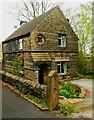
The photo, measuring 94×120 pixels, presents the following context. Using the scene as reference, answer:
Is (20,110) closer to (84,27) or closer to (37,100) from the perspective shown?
(37,100)

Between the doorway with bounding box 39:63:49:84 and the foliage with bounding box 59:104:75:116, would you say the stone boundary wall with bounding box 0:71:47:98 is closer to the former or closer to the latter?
the foliage with bounding box 59:104:75:116

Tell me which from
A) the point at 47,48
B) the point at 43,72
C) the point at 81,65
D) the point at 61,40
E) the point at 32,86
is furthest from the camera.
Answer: the point at 81,65

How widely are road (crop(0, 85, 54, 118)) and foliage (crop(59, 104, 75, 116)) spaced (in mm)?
762

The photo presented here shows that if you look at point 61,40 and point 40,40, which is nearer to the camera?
point 40,40

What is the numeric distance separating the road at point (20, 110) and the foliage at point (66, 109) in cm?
76

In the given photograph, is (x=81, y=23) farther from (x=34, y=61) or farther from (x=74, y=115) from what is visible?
(x=74, y=115)

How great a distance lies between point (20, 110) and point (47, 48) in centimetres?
1144

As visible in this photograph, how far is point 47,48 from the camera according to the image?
65.2 ft

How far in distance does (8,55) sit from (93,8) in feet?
46.2

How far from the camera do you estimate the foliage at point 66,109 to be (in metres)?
8.91

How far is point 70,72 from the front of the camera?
21891 mm

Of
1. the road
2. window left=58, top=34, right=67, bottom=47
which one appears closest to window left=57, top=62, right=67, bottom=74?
window left=58, top=34, right=67, bottom=47

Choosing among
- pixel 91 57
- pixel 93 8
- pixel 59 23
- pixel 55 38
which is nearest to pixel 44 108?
pixel 55 38

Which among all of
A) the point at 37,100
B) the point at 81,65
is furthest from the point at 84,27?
the point at 37,100
